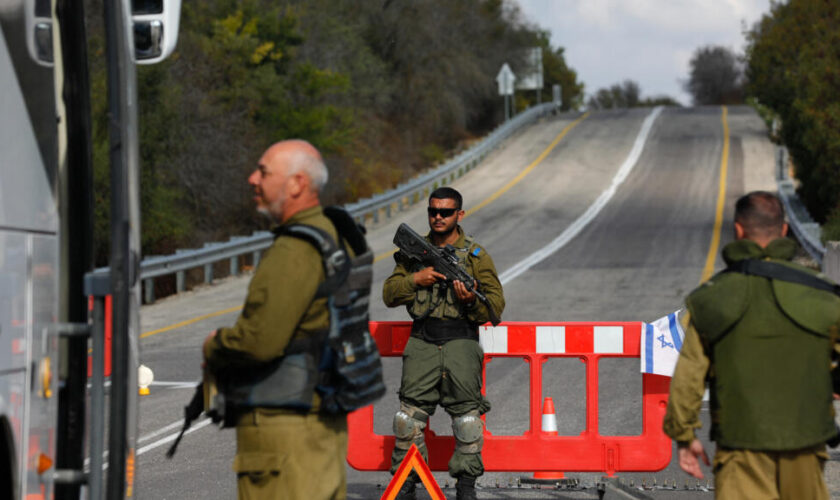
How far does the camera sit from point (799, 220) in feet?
90.8

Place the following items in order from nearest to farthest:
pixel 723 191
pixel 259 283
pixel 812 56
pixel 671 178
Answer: pixel 259 283
pixel 812 56
pixel 723 191
pixel 671 178

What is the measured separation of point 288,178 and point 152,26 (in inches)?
32.9

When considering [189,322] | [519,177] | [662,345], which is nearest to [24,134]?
[662,345]

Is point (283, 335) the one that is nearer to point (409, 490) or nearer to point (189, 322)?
point (409, 490)

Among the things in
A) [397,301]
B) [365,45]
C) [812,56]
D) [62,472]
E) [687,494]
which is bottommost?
[687,494]

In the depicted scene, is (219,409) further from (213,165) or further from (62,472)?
(213,165)

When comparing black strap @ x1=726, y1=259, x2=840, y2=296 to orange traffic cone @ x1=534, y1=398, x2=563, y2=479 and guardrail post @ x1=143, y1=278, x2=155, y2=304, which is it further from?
guardrail post @ x1=143, y1=278, x2=155, y2=304

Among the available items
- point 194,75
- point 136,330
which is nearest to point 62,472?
point 136,330

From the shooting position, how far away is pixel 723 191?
37.9 metres

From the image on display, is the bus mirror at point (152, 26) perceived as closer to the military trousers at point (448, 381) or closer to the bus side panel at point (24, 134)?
the bus side panel at point (24, 134)

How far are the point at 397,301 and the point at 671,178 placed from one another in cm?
3558

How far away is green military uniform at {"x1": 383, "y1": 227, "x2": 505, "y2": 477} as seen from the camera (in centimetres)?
701

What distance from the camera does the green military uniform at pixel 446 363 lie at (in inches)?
276

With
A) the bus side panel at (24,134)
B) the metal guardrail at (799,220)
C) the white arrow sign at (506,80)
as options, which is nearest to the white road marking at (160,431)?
the bus side panel at (24,134)
